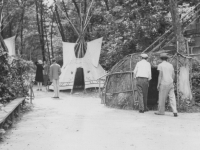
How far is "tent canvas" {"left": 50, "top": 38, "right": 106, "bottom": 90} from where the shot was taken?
18.8 m

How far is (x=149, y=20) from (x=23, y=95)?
24.4 ft

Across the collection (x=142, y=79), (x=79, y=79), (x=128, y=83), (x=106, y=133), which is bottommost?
(x=106, y=133)

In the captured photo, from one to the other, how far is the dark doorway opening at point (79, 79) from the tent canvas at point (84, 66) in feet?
2.82

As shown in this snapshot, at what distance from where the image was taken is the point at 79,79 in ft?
66.0

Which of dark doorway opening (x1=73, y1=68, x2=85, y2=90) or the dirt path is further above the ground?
dark doorway opening (x1=73, y1=68, x2=85, y2=90)

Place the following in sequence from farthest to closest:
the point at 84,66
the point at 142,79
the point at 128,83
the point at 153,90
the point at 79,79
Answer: the point at 79,79, the point at 84,66, the point at 153,90, the point at 128,83, the point at 142,79

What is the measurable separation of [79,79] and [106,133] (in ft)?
44.9

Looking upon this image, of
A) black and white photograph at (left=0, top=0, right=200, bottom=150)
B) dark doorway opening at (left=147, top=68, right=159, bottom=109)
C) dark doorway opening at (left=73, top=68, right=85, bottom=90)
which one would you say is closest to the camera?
black and white photograph at (left=0, top=0, right=200, bottom=150)

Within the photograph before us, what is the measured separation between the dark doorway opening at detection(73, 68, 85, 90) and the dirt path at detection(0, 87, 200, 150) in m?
10.8

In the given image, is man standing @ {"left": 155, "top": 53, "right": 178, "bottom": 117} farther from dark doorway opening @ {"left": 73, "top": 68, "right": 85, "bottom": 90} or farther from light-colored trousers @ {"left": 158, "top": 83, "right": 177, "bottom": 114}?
dark doorway opening @ {"left": 73, "top": 68, "right": 85, "bottom": 90}

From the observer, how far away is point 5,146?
5.66 meters

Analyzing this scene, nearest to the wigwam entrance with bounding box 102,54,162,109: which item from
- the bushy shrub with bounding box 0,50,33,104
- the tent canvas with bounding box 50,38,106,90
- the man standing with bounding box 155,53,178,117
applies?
the man standing with bounding box 155,53,178,117

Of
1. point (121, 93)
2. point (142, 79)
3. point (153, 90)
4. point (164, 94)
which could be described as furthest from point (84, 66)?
point (164, 94)

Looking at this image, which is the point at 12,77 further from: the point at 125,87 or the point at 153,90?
the point at 153,90
